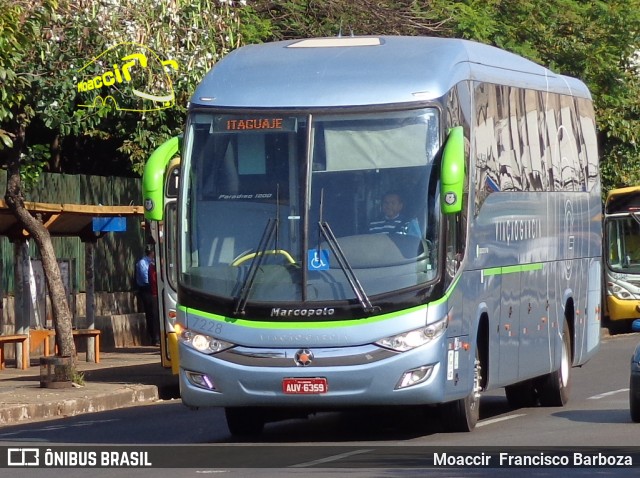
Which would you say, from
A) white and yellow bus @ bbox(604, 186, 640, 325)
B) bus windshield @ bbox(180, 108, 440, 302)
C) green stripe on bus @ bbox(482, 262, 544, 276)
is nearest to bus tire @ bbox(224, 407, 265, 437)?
bus windshield @ bbox(180, 108, 440, 302)

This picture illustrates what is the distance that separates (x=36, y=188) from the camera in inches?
1043

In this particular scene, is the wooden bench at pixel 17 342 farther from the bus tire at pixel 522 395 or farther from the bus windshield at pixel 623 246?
the bus windshield at pixel 623 246

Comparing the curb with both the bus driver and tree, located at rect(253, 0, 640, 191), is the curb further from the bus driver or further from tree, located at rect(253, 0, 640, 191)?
tree, located at rect(253, 0, 640, 191)

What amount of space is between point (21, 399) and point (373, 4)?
42.8ft

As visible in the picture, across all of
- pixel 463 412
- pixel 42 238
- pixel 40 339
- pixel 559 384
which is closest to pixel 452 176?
pixel 463 412

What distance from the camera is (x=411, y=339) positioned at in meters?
12.4

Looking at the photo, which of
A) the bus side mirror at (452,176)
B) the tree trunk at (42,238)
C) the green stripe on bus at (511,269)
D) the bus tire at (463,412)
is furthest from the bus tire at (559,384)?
the tree trunk at (42,238)

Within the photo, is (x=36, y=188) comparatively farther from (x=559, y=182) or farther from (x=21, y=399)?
(x=559, y=182)

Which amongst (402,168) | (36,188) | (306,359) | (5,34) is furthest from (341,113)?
(36,188)

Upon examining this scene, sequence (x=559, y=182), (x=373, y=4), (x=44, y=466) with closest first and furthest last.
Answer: (x=44, y=466)
(x=559, y=182)
(x=373, y=4)

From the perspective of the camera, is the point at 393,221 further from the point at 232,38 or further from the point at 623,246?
the point at 623,246

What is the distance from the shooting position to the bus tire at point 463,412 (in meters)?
13.5

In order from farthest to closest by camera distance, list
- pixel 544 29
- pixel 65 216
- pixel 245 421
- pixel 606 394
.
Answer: pixel 544 29, pixel 65 216, pixel 606 394, pixel 245 421

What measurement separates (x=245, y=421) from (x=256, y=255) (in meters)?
2.16
